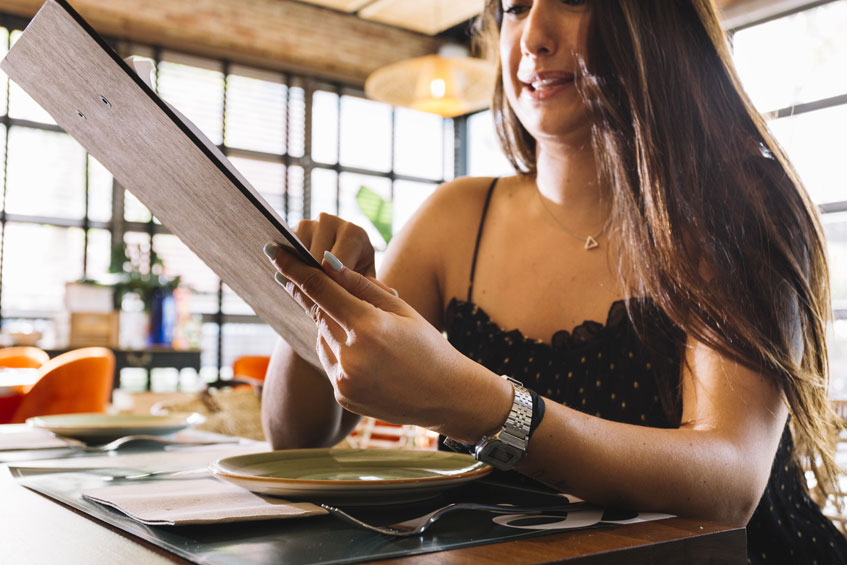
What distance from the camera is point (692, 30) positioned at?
119 centimetres

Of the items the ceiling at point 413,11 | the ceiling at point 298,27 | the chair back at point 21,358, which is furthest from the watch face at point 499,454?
the ceiling at point 413,11

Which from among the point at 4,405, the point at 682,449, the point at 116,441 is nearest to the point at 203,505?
the point at 682,449

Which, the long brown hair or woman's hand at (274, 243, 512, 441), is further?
the long brown hair

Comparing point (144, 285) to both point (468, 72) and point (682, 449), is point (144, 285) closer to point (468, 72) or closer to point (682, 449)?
point (468, 72)

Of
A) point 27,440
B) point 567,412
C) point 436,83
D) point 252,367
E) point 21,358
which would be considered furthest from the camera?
point 252,367

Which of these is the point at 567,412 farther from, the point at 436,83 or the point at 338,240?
the point at 436,83

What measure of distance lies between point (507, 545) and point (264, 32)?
7.07m

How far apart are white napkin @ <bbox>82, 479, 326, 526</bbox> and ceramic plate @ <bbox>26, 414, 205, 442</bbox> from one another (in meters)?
0.52

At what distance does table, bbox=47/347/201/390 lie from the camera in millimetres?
5320

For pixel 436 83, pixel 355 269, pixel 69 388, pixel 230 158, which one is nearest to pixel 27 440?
pixel 355 269

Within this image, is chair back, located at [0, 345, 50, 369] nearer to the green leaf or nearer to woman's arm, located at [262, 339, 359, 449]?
woman's arm, located at [262, 339, 359, 449]

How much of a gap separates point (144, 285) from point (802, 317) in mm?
5090

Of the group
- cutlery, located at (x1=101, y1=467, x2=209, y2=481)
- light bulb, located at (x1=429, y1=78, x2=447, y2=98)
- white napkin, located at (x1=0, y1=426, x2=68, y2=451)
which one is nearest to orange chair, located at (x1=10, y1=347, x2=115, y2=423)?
white napkin, located at (x1=0, y1=426, x2=68, y2=451)

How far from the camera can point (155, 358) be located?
17.9 feet
